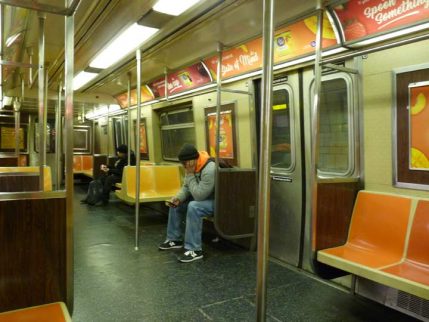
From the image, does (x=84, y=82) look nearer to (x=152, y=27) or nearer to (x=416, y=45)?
(x=152, y=27)

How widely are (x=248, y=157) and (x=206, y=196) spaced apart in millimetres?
841

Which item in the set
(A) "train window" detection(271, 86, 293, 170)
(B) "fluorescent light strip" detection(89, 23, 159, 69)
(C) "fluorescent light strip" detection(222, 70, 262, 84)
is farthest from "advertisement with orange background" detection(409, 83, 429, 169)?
(B) "fluorescent light strip" detection(89, 23, 159, 69)


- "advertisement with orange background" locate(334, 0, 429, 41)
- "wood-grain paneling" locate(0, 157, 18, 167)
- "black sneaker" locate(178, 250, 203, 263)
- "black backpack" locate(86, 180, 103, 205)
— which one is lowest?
"black sneaker" locate(178, 250, 203, 263)

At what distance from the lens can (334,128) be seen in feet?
12.0

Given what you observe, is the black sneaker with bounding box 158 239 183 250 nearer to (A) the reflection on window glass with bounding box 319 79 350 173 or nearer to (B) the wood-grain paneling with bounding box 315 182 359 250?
(A) the reflection on window glass with bounding box 319 79 350 173

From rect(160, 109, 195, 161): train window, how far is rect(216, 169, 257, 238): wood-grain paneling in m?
2.28

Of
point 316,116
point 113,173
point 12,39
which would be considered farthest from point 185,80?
point 316,116

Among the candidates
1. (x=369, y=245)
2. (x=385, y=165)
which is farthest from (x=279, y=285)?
(x=385, y=165)

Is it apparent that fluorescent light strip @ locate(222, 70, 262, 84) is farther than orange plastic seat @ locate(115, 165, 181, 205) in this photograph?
No

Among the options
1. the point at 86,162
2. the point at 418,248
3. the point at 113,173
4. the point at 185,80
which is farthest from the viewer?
the point at 86,162

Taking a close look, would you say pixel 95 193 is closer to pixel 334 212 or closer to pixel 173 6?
pixel 173 6

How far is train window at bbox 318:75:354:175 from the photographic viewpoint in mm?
3457

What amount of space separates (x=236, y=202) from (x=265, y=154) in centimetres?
307

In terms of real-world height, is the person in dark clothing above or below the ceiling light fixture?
below
